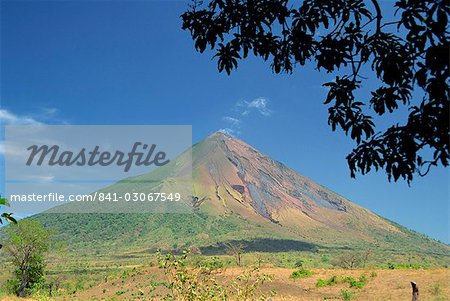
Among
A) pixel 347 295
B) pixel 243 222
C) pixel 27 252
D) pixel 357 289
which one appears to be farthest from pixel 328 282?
pixel 243 222

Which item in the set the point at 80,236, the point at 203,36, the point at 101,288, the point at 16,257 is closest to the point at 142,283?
the point at 101,288

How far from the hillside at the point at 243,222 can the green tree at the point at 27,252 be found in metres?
45.1

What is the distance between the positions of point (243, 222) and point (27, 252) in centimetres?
9987

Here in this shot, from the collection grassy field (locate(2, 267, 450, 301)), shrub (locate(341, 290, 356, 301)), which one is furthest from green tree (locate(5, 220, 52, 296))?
shrub (locate(341, 290, 356, 301))

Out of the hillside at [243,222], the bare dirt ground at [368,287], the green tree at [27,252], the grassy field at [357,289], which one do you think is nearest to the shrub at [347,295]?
the grassy field at [357,289]

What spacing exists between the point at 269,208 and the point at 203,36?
15381 cm

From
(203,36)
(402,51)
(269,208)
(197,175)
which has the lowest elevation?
(402,51)

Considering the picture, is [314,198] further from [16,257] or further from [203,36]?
[203,36]

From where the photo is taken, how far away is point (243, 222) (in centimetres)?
12912

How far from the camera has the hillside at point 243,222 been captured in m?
109

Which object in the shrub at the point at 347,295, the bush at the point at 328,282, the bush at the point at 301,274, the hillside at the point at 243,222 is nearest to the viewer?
the shrub at the point at 347,295

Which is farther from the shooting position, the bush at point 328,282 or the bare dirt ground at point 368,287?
the bush at point 328,282

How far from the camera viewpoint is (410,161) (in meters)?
3.69

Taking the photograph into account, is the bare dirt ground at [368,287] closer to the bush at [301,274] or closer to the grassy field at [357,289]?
the grassy field at [357,289]
